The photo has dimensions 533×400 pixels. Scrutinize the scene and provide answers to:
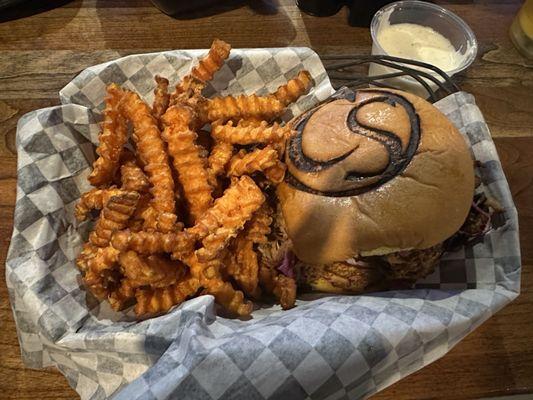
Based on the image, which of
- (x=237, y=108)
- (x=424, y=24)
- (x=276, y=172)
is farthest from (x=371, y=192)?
(x=424, y=24)

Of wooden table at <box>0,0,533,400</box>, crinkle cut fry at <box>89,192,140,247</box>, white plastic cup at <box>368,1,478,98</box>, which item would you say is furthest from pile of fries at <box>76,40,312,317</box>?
white plastic cup at <box>368,1,478,98</box>

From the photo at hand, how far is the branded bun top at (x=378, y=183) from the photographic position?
121 cm

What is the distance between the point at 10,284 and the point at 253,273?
587 mm

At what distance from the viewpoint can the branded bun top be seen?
1207mm

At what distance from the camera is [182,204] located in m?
1.33

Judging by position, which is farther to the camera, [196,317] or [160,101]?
[160,101]

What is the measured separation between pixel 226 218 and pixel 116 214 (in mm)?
251

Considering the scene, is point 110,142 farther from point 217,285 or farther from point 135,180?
point 217,285

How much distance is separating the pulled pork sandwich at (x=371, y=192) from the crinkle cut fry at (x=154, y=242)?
287 millimetres

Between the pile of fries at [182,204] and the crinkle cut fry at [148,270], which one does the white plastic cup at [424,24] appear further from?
the crinkle cut fry at [148,270]

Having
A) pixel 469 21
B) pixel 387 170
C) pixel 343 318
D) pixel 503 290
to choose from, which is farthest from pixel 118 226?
pixel 469 21

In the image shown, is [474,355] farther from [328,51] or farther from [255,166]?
[328,51]

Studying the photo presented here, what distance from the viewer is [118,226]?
1.14m

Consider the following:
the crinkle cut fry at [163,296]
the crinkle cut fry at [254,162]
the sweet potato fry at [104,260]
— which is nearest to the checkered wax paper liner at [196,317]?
the crinkle cut fry at [163,296]
